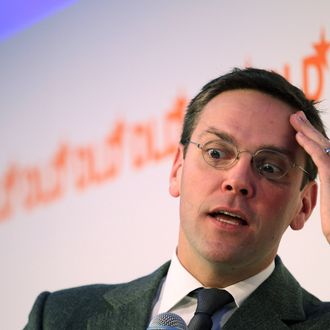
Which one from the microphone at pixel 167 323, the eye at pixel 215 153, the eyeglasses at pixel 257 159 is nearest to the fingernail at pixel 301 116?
the eyeglasses at pixel 257 159

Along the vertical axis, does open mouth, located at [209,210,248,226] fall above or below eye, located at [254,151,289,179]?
below

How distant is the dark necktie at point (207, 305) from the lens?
6.16 ft

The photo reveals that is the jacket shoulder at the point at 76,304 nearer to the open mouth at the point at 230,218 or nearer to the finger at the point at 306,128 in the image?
the open mouth at the point at 230,218

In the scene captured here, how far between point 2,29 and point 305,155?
262 centimetres

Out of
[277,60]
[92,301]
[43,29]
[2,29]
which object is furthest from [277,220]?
[2,29]

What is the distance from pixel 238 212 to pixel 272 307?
0.89 ft

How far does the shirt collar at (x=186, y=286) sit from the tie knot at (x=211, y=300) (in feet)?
0.09

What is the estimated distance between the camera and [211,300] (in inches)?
76.7

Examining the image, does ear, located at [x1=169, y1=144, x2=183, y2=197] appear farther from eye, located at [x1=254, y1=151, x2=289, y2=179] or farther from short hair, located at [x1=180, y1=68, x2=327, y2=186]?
eye, located at [x1=254, y1=151, x2=289, y2=179]

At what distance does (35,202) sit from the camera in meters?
3.88

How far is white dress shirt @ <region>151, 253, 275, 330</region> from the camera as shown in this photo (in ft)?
6.50

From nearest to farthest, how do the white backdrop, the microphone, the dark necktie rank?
the microphone < the dark necktie < the white backdrop

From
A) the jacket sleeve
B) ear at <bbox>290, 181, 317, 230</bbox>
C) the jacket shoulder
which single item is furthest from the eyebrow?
the jacket sleeve

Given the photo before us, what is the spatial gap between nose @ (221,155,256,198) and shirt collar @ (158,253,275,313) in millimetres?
254
